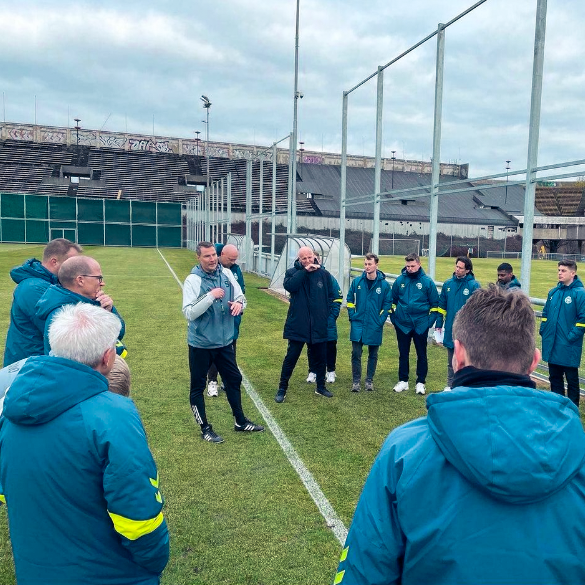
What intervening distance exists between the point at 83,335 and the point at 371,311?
18.0 ft

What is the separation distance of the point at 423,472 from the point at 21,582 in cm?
170

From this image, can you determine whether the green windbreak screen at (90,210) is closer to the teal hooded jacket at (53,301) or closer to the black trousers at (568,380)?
the black trousers at (568,380)

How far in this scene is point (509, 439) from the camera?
4.20ft

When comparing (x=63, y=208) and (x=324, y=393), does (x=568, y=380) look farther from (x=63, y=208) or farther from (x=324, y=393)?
(x=63, y=208)

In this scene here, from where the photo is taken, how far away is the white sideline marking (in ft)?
12.8

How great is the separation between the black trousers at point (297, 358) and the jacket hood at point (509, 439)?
537cm

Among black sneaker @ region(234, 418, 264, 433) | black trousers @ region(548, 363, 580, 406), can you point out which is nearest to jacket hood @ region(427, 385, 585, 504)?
black sneaker @ region(234, 418, 264, 433)

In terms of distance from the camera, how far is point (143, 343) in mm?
9875

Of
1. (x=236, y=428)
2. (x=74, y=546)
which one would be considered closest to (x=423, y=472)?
(x=74, y=546)

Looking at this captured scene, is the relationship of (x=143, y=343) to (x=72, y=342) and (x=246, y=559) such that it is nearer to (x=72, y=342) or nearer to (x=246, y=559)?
(x=246, y=559)

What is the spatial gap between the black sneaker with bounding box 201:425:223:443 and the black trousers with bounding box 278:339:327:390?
4.96ft

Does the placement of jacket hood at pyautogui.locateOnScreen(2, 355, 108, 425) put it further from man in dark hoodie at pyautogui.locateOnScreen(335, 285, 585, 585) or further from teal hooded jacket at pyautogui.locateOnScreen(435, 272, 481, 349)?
teal hooded jacket at pyautogui.locateOnScreen(435, 272, 481, 349)

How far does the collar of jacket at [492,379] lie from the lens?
1.47 meters

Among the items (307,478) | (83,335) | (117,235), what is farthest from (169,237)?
(83,335)
